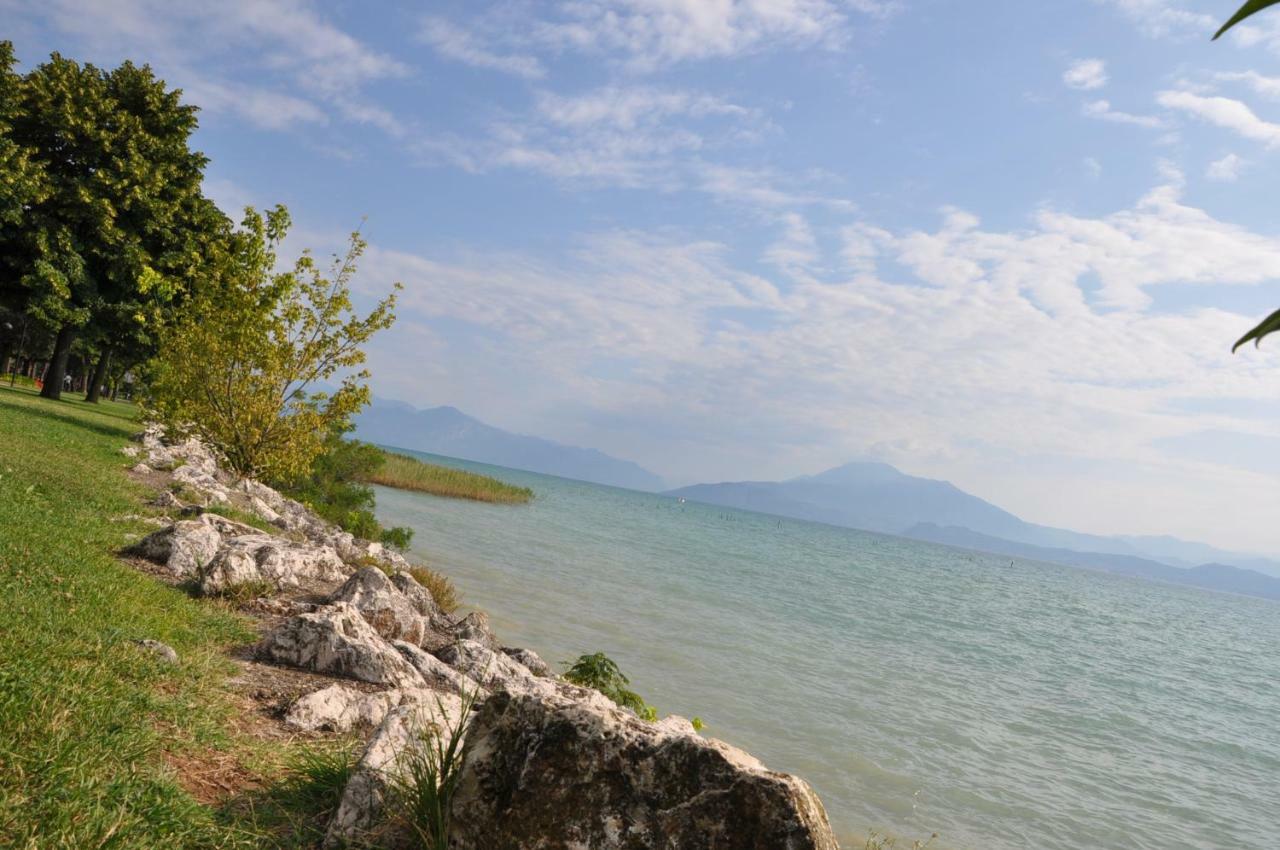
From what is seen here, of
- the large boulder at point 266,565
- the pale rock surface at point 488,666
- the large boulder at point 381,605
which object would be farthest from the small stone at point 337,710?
the large boulder at point 266,565

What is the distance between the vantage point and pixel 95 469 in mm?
13758

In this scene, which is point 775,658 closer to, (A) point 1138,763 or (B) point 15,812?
(A) point 1138,763

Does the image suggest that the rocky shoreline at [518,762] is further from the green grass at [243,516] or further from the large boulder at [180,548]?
the green grass at [243,516]

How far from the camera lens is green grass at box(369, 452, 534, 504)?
179 ft

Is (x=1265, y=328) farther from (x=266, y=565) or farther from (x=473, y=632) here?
(x=473, y=632)

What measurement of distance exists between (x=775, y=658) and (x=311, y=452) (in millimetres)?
11492

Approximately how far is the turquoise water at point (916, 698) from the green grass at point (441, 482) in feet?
58.6

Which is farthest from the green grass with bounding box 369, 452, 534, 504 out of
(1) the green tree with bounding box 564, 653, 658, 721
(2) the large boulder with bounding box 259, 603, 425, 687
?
(2) the large boulder with bounding box 259, 603, 425, 687

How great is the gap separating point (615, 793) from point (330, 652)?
4152 mm

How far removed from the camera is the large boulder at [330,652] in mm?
6625

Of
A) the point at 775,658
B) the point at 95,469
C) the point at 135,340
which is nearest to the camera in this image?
the point at 95,469

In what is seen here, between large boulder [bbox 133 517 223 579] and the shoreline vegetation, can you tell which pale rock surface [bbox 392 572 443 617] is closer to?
the shoreline vegetation

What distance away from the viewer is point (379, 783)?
3.94m

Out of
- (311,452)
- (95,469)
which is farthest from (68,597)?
(311,452)
